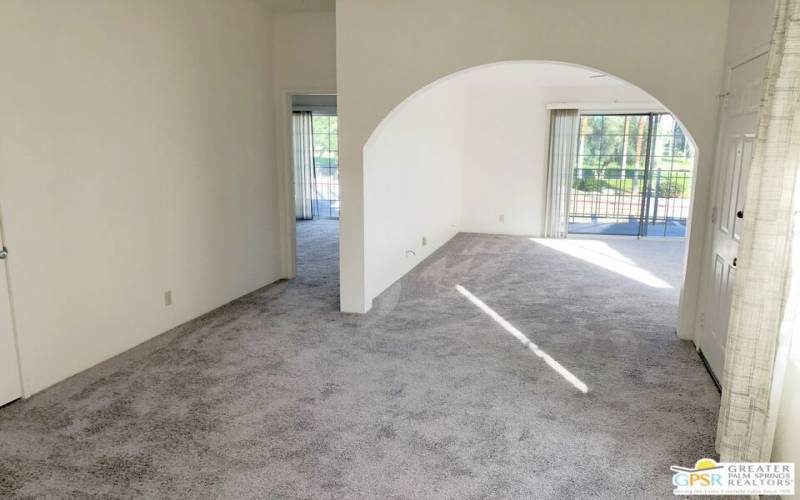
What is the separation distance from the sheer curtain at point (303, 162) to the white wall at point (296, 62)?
18.0ft

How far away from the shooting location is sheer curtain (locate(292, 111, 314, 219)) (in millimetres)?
11148

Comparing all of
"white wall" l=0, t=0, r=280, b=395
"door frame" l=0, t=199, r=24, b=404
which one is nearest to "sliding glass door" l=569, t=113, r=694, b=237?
"white wall" l=0, t=0, r=280, b=395

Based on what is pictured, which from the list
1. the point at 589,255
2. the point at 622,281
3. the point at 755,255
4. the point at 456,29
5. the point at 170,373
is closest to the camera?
the point at 755,255

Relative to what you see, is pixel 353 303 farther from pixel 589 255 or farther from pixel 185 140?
pixel 589 255

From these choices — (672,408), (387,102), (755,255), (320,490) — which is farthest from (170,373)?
(755,255)

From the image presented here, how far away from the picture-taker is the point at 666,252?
773cm

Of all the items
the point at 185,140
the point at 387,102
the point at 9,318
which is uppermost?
the point at 387,102

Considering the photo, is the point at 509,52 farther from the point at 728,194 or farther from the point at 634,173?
the point at 634,173

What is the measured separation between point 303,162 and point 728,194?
29.3 ft

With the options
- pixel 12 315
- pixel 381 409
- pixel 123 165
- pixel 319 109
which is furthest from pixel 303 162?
pixel 381 409

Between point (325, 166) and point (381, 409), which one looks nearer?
point (381, 409)

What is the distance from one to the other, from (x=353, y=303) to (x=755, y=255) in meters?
3.21

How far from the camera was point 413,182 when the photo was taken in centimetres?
650

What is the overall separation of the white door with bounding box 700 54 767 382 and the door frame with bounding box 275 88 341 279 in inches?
139
